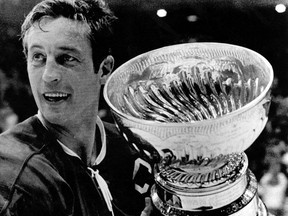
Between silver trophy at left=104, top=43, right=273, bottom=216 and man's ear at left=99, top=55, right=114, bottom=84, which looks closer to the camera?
silver trophy at left=104, top=43, right=273, bottom=216

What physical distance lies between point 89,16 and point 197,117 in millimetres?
205

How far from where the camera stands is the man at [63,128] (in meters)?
0.63

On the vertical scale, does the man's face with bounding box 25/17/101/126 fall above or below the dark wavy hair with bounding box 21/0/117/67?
below

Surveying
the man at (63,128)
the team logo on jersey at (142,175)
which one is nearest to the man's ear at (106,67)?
the man at (63,128)

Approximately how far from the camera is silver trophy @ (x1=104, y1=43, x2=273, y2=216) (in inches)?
21.0

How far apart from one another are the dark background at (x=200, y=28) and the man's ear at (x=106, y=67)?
0.04 feet

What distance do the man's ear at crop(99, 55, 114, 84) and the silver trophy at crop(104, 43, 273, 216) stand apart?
0.03 meters

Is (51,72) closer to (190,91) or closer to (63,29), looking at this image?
(63,29)

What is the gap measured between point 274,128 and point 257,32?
5.3 inches

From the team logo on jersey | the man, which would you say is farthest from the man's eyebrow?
the team logo on jersey

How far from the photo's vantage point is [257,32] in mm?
701

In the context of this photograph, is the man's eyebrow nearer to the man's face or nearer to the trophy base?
the man's face

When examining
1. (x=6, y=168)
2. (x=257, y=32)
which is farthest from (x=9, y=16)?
(x=257, y=32)

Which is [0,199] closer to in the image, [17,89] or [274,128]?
[17,89]
